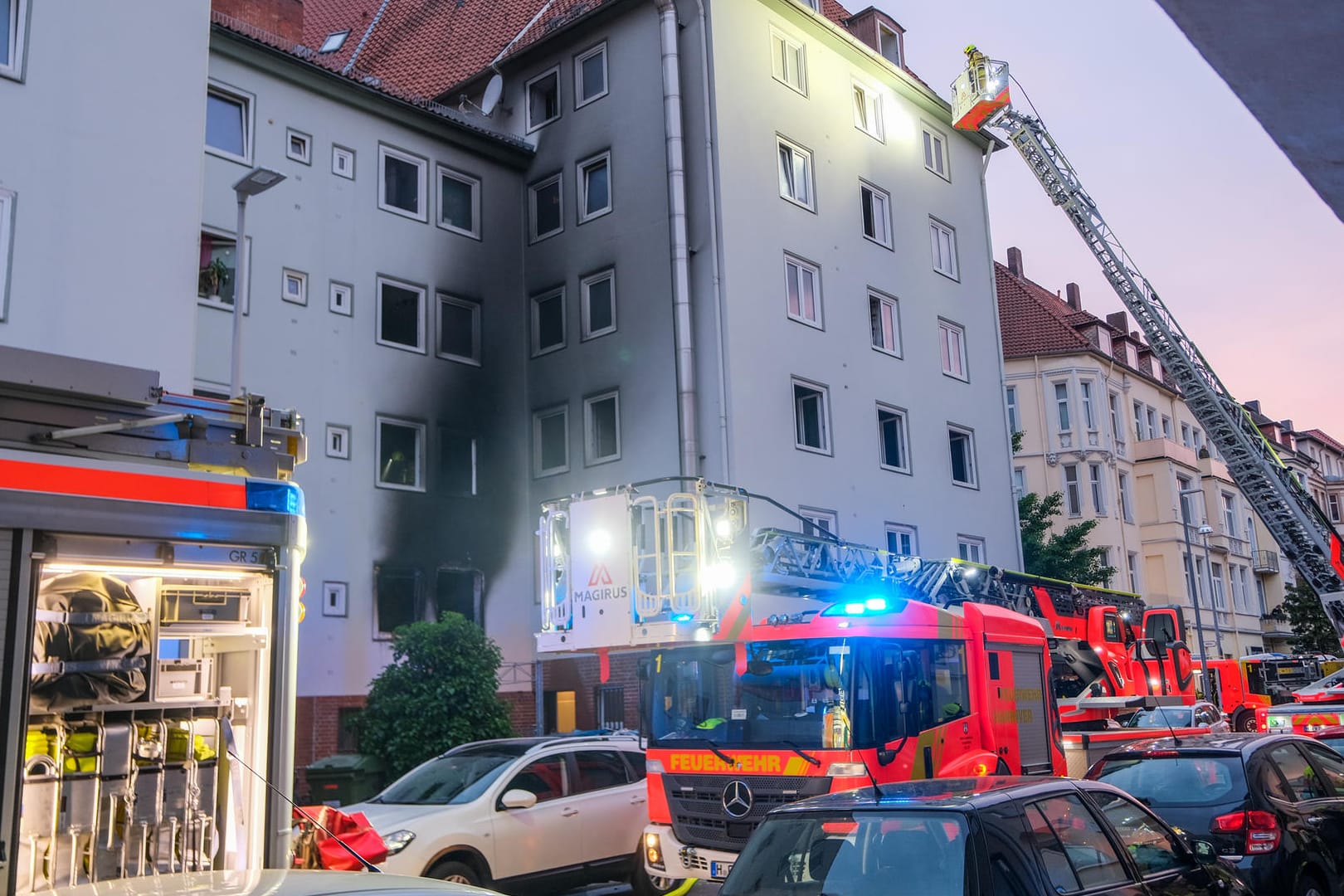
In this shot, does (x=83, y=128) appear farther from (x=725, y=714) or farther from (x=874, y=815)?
(x=874, y=815)

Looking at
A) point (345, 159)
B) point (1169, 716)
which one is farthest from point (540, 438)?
point (1169, 716)

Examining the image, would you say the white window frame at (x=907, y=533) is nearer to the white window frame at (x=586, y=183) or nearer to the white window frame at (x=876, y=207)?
the white window frame at (x=876, y=207)

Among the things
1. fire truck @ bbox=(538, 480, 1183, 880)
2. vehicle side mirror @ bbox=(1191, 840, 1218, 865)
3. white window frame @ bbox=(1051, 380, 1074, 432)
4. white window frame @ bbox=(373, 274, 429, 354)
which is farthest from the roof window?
vehicle side mirror @ bbox=(1191, 840, 1218, 865)

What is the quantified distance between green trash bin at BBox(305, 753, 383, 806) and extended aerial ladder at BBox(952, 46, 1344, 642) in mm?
17430

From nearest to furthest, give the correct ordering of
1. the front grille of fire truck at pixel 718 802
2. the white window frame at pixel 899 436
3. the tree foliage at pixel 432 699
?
the front grille of fire truck at pixel 718 802 < the tree foliage at pixel 432 699 < the white window frame at pixel 899 436

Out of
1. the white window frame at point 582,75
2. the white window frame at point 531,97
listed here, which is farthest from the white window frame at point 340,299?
the white window frame at point 582,75

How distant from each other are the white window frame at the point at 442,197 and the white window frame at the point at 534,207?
4.23 ft

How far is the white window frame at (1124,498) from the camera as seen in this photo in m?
47.8

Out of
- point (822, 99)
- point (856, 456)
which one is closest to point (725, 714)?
point (856, 456)

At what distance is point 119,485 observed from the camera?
5.56m

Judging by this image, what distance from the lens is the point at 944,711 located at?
11.1 metres

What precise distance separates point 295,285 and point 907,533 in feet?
44.5

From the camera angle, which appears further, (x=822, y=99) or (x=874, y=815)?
(x=822, y=99)

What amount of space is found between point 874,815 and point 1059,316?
46.9 meters
